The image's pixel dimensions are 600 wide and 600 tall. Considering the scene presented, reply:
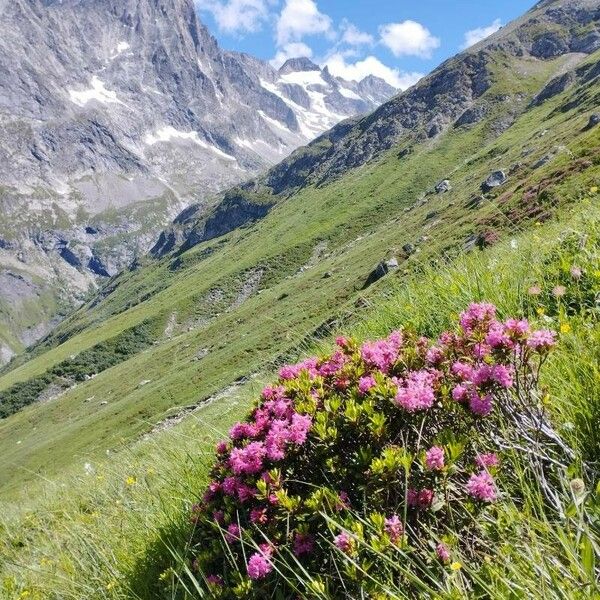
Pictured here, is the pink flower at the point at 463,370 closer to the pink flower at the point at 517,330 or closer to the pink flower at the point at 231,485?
the pink flower at the point at 517,330

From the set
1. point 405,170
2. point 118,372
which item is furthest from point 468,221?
point 405,170

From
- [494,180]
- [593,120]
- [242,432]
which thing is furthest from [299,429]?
[593,120]

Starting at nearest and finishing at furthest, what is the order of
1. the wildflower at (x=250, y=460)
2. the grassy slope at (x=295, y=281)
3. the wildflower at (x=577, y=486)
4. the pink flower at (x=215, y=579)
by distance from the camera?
the wildflower at (x=577, y=486), the pink flower at (x=215, y=579), the wildflower at (x=250, y=460), the grassy slope at (x=295, y=281)

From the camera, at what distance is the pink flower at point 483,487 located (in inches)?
106

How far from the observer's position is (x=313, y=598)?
9.66 ft

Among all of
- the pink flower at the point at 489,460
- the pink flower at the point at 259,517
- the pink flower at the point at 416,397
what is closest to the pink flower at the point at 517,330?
the pink flower at the point at 416,397

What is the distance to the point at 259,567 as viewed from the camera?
293 cm

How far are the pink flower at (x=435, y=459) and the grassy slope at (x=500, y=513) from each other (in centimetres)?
36

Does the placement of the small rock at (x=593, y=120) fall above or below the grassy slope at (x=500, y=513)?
below

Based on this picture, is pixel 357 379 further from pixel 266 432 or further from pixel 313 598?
pixel 313 598

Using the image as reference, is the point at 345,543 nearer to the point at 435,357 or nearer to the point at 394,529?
the point at 394,529

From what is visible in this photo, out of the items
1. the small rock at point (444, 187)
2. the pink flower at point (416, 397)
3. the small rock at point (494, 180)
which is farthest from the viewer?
the small rock at point (444, 187)

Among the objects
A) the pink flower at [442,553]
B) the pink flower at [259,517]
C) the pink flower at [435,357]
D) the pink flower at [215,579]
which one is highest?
the pink flower at [435,357]

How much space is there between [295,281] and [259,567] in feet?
431
